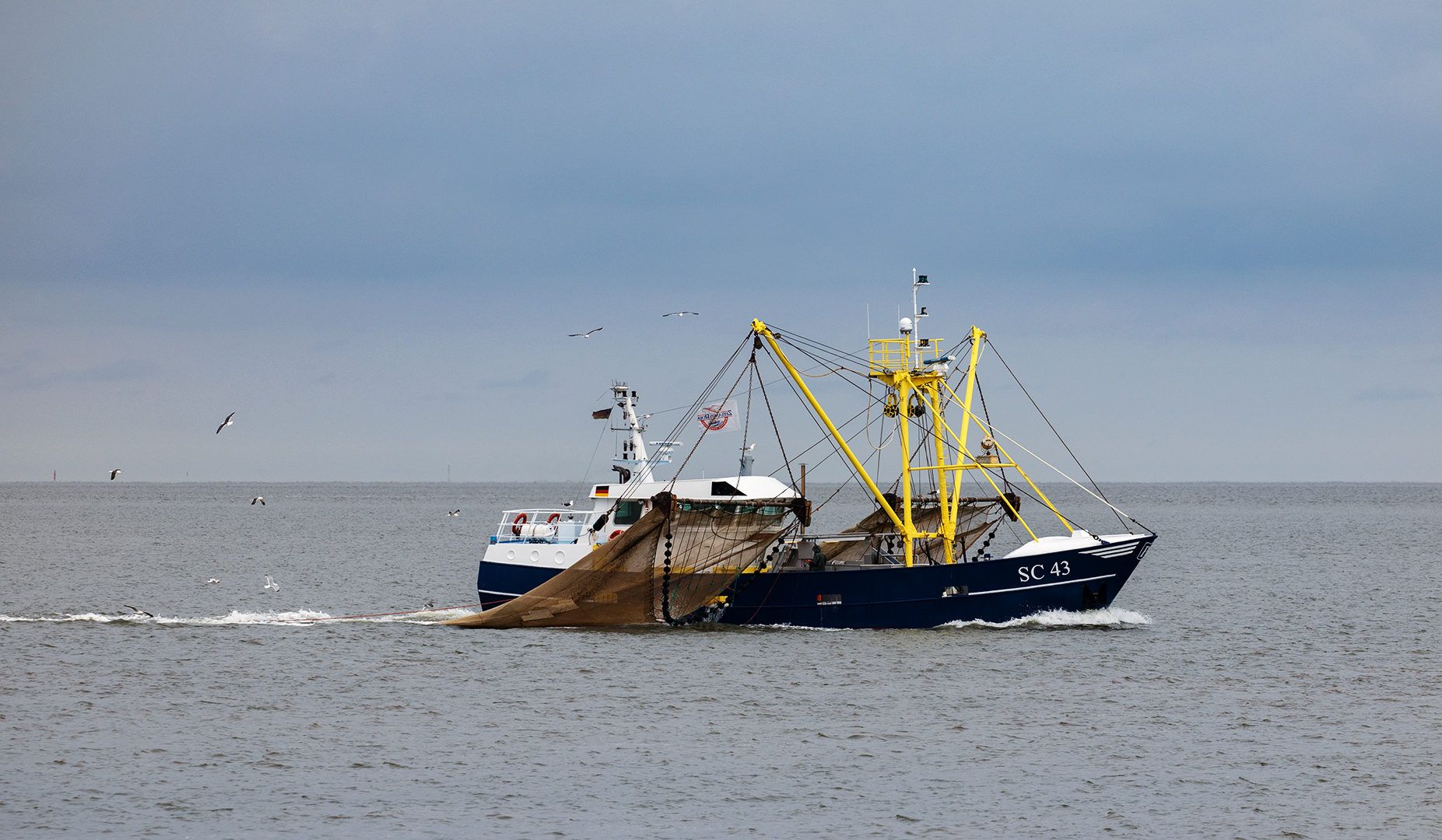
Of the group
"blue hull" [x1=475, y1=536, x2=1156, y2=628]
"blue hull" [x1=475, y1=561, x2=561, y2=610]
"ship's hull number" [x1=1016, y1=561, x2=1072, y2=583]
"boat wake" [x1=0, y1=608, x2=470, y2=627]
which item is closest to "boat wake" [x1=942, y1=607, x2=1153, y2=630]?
"blue hull" [x1=475, y1=536, x2=1156, y2=628]

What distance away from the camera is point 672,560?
35.4 meters

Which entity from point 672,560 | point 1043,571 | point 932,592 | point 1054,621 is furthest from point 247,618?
point 1054,621

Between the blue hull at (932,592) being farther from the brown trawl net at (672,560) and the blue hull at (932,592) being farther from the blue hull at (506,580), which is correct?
the blue hull at (506,580)

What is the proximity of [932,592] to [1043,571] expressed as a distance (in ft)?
11.0

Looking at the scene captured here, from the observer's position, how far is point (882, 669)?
3105cm

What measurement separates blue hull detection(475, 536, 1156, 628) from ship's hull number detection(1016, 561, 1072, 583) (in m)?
0.02

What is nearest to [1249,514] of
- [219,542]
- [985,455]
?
[219,542]

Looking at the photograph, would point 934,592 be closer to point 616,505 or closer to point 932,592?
point 932,592

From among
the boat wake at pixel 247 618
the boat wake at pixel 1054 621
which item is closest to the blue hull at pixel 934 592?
the boat wake at pixel 1054 621

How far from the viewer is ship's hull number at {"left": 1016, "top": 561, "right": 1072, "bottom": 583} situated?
1400 inches

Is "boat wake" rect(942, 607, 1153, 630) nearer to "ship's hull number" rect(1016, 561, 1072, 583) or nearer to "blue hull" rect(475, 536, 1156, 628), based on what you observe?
"blue hull" rect(475, 536, 1156, 628)

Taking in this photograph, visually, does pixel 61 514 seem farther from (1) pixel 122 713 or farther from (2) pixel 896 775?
(2) pixel 896 775

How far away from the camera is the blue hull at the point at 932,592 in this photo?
116 ft

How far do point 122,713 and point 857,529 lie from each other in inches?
936
